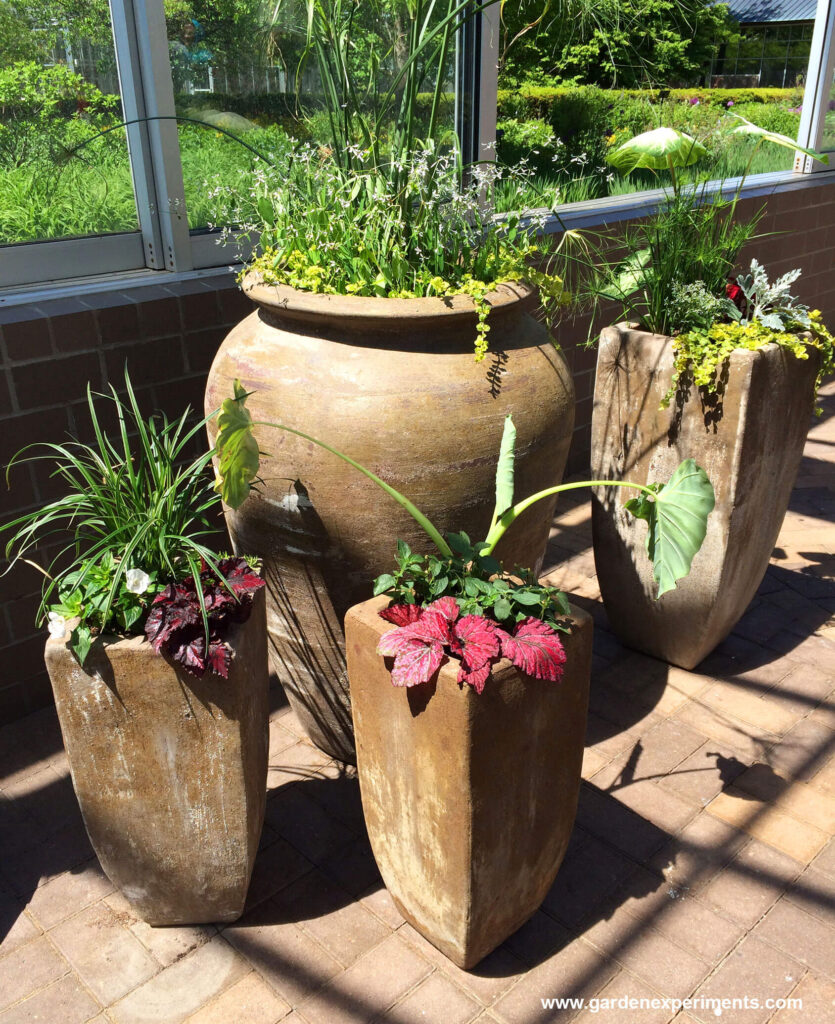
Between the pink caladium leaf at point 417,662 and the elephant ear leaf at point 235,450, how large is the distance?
1.62ft

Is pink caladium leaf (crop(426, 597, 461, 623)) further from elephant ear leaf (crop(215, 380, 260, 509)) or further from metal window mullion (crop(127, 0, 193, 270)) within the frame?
metal window mullion (crop(127, 0, 193, 270))

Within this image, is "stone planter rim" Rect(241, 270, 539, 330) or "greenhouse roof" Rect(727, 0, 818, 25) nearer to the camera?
"stone planter rim" Rect(241, 270, 539, 330)

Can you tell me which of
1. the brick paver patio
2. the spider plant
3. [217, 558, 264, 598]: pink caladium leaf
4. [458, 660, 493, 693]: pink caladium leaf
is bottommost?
the brick paver patio

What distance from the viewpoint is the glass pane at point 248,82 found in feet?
9.24

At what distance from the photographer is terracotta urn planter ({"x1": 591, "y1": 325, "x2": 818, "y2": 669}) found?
2.46 meters

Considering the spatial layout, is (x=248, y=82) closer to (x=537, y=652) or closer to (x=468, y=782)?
(x=537, y=652)

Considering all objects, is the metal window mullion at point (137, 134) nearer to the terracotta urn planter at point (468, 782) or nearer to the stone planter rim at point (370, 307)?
the stone planter rim at point (370, 307)

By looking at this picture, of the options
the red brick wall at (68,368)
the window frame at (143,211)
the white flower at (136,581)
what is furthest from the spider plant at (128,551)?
the window frame at (143,211)

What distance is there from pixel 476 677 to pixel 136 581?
654mm

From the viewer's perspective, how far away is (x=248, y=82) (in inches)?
118

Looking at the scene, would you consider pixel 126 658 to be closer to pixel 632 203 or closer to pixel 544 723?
pixel 544 723

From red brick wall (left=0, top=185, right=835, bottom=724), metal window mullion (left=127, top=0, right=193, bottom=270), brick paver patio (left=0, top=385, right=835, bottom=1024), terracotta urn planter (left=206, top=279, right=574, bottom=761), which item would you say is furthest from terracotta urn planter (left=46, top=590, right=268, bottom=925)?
metal window mullion (left=127, top=0, right=193, bottom=270)

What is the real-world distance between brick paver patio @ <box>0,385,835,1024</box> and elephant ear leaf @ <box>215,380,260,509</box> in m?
0.93

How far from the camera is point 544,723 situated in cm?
166
